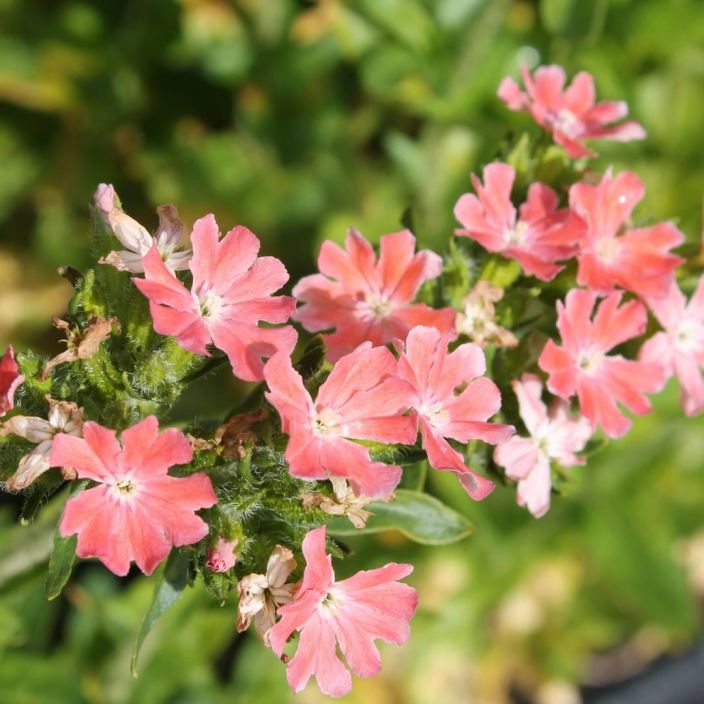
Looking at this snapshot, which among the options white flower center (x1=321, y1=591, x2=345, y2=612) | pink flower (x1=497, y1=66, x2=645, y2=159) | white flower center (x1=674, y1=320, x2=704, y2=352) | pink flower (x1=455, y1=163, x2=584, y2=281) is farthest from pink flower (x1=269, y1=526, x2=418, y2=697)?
pink flower (x1=497, y1=66, x2=645, y2=159)

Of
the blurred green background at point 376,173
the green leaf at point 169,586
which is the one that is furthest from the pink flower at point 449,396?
the blurred green background at point 376,173

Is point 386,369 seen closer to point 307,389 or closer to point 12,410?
point 307,389

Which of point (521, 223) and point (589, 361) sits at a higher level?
point (521, 223)

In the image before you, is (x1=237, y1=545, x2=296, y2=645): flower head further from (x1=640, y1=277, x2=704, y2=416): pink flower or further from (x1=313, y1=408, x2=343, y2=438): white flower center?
(x1=640, y1=277, x2=704, y2=416): pink flower

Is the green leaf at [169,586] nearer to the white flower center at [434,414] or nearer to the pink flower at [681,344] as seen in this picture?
the white flower center at [434,414]

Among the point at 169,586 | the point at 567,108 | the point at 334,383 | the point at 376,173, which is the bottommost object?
the point at 376,173

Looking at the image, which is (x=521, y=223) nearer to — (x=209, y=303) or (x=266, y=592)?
(x=209, y=303)

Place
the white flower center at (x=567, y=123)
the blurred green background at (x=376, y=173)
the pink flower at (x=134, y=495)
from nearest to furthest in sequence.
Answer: the pink flower at (x=134, y=495), the white flower center at (x=567, y=123), the blurred green background at (x=376, y=173)

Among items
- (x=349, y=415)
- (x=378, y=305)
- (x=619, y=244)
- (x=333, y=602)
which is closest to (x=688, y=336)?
(x=619, y=244)
